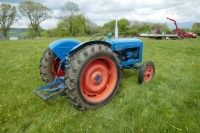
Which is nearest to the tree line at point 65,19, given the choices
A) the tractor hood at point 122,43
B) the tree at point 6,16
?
the tree at point 6,16

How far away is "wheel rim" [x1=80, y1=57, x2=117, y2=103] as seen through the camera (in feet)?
12.3

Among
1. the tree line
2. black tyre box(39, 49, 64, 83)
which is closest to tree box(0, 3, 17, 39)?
the tree line

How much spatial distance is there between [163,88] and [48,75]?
279cm

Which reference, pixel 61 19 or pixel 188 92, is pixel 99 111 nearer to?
pixel 188 92

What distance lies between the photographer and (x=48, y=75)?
4.40 meters

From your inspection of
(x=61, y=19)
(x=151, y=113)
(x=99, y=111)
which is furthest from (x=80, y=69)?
(x=61, y=19)

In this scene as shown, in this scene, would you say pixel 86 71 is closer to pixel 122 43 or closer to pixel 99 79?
pixel 99 79

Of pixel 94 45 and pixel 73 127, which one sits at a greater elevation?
pixel 94 45

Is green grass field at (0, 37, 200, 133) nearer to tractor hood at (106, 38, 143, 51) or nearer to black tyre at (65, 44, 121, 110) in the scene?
black tyre at (65, 44, 121, 110)

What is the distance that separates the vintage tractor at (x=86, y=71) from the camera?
10.9ft

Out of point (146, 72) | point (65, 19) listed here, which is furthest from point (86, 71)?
point (65, 19)

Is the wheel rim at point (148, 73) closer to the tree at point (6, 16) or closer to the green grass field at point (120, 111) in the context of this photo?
the green grass field at point (120, 111)

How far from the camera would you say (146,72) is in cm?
505

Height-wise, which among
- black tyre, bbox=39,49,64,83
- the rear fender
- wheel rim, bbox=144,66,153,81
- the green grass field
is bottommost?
the green grass field
